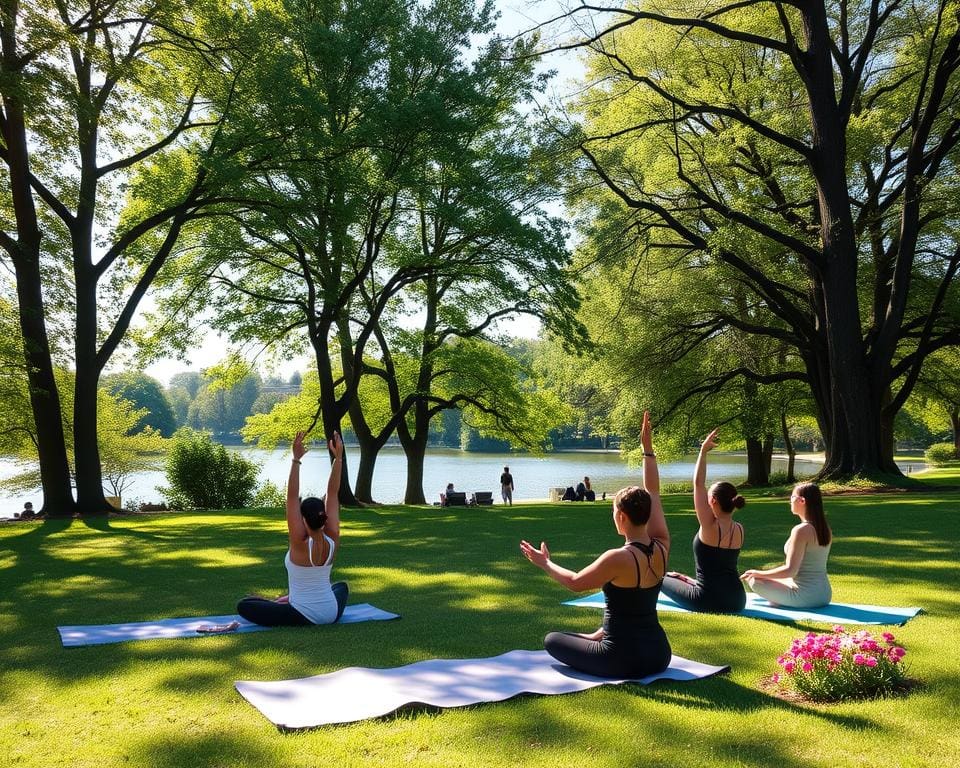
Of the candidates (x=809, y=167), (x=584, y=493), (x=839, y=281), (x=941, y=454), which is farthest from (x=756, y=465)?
(x=941, y=454)

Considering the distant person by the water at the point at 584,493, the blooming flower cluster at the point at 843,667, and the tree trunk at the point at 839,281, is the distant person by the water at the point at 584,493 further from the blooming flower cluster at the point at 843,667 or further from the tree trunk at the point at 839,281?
the blooming flower cluster at the point at 843,667

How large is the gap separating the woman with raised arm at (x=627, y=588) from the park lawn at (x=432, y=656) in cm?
22

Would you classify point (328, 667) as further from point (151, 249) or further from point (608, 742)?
point (151, 249)

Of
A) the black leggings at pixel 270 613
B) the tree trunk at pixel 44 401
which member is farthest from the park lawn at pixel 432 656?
the tree trunk at pixel 44 401

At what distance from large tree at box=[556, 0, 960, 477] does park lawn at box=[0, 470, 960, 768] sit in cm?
1009

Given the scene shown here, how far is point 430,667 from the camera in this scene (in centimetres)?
571

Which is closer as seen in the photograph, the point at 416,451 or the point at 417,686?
the point at 417,686

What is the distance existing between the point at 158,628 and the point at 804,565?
19.2ft

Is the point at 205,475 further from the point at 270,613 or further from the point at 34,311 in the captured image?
the point at 270,613

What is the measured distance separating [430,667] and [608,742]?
5.89 feet

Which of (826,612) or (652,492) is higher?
(652,492)

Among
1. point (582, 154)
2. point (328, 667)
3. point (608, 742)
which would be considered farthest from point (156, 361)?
point (608, 742)

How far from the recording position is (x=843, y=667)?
4922mm

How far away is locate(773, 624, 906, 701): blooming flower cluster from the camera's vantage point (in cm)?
488
